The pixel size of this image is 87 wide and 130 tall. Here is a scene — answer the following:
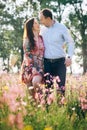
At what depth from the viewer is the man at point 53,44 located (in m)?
7.50

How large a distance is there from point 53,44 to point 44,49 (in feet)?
0.59

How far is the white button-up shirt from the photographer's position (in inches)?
295

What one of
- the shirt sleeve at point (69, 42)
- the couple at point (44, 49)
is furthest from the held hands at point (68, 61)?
the shirt sleeve at point (69, 42)

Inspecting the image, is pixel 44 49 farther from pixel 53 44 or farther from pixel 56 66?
pixel 56 66

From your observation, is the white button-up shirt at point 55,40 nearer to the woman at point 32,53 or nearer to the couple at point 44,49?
the couple at point 44,49

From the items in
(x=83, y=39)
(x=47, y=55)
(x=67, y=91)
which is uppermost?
(x=47, y=55)

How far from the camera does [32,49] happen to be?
7449mm

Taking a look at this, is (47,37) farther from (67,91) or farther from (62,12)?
(62,12)

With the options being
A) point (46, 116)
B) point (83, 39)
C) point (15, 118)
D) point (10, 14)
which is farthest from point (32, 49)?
point (10, 14)

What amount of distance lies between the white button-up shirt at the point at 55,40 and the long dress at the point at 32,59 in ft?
0.38

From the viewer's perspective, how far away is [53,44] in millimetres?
7535

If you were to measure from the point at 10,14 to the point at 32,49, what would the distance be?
162 ft

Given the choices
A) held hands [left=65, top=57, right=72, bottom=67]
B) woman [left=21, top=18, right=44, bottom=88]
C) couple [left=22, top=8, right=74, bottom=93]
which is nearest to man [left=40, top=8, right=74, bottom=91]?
couple [left=22, top=8, right=74, bottom=93]

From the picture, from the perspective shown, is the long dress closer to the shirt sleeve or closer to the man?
the man
